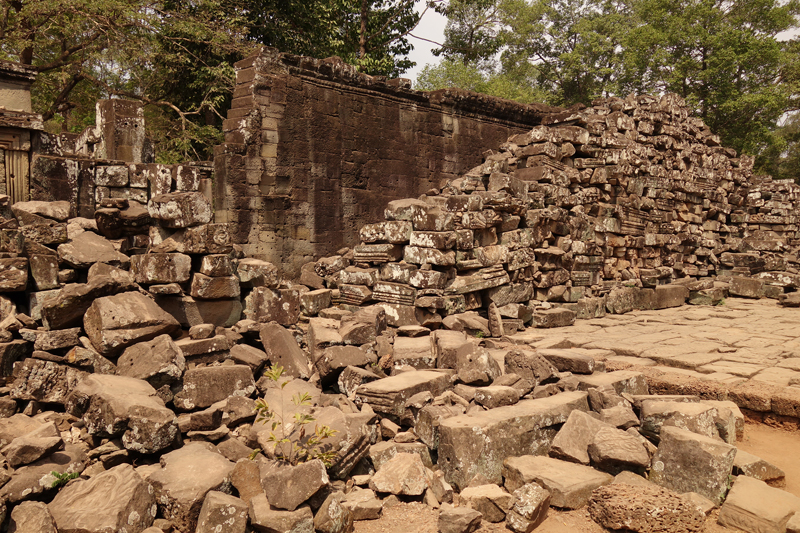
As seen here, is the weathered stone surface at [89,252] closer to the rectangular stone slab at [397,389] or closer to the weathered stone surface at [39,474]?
the weathered stone surface at [39,474]

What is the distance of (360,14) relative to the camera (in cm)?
1747

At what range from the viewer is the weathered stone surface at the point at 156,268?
4688 millimetres

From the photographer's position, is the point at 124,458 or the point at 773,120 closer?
the point at 124,458

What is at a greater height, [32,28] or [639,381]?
[32,28]

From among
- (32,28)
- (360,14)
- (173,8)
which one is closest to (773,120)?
(360,14)

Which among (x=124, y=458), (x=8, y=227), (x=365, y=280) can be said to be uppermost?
(x=8, y=227)

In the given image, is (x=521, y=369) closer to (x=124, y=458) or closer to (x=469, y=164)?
(x=124, y=458)

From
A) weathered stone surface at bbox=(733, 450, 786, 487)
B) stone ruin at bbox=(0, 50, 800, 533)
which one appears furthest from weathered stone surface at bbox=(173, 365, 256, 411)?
weathered stone surface at bbox=(733, 450, 786, 487)

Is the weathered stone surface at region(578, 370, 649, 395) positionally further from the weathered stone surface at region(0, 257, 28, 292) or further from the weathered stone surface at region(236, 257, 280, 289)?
the weathered stone surface at region(0, 257, 28, 292)

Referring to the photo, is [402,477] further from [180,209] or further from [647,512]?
[180,209]

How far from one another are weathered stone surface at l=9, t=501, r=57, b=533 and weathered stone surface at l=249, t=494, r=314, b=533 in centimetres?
102

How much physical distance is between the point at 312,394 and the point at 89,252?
2.25m

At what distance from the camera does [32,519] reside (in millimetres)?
2801

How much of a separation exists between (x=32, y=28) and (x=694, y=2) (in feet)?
83.3
